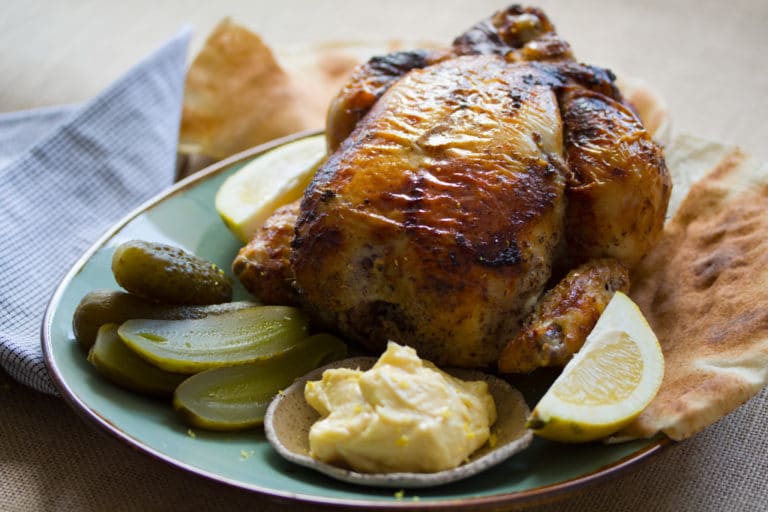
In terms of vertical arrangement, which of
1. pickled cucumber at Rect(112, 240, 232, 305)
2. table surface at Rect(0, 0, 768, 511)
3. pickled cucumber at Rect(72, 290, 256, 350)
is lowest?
table surface at Rect(0, 0, 768, 511)

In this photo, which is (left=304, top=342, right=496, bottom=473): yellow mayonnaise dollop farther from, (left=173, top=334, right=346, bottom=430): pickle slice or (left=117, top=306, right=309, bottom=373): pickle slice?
(left=117, top=306, right=309, bottom=373): pickle slice

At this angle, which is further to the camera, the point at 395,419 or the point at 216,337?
the point at 216,337

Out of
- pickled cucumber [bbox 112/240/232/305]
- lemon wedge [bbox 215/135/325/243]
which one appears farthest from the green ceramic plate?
lemon wedge [bbox 215/135/325/243]

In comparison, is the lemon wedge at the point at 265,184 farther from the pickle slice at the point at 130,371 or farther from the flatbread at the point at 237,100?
the pickle slice at the point at 130,371

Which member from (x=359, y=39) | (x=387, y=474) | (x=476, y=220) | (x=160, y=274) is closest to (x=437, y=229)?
(x=476, y=220)

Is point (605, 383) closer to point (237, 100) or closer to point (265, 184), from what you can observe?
point (265, 184)

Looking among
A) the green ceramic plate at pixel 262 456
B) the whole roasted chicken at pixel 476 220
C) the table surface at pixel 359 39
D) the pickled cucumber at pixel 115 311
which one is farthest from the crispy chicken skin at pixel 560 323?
the pickled cucumber at pixel 115 311

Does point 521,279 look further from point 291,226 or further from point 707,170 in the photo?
point 707,170
